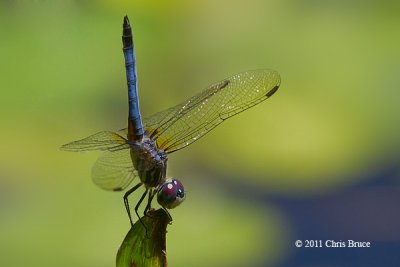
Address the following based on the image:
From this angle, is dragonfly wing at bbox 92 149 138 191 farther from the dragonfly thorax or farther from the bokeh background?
the bokeh background

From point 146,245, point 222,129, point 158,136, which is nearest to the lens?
point 146,245

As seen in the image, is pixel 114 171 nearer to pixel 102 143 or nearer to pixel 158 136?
pixel 102 143

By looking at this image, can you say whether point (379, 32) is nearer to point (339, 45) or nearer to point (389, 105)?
point (339, 45)

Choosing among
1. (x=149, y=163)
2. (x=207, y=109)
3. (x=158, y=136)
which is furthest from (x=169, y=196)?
(x=207, y=109)

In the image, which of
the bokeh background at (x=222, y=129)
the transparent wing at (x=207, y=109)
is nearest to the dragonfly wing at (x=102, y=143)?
the transparent wing at (x=207, y=109)

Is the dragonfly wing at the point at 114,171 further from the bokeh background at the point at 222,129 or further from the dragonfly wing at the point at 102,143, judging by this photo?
the bokeh background at the point at 222,129

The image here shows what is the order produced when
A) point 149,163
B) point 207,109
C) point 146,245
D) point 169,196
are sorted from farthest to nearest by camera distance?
point 207,109, point 149,163, point 169,196, point 146,245
